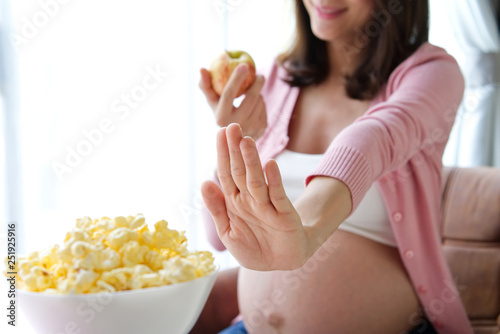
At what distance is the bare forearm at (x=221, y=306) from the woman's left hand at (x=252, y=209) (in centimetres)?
62

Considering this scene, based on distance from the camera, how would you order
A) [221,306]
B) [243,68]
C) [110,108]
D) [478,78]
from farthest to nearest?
[478,78], [110,108], [221,306], [243,68]

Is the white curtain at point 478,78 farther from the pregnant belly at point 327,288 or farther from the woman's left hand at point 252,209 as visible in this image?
the woman's left hand at point 252,209

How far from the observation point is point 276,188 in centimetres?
59

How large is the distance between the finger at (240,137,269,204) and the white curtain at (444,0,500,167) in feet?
8.37

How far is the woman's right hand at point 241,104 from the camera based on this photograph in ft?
3.28

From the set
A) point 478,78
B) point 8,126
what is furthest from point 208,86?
point 478,78

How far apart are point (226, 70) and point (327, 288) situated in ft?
1.64

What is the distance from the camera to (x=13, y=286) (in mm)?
582

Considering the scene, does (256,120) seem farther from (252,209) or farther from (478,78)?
(478,78)

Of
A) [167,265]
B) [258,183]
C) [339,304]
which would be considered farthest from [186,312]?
[339,304]

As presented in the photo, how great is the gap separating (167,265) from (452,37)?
2.98 meters

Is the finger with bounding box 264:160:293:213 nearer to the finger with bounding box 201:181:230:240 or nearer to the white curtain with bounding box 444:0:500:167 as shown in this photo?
the finger with bounding box 201:181:230:240

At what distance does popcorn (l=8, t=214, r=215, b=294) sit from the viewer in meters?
0.54

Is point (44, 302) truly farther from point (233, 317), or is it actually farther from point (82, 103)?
point (82, 103)
